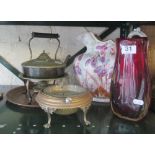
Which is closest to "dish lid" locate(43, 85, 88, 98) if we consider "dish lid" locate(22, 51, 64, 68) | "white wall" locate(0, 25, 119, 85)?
"dish lid" locate(22, 51, 64, 68)

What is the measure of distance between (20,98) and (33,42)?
28cm

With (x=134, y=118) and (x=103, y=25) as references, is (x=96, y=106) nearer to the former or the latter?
(x=134, y=118)

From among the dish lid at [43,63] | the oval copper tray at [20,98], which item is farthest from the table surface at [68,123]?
the dish lid at [43,63]

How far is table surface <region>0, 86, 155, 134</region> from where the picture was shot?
2.39 feet

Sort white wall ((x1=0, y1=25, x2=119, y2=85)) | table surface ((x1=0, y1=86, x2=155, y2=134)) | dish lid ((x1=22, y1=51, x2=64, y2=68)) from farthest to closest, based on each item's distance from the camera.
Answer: white wall ((x1=0, y1=25, x2=119, y2=85))
dish lid ((x1=22, y1=51, x2=64, y2=68))
table surface ((x1=0, y1=86, x2=155, y2=134))

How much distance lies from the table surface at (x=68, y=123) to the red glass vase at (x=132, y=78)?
0.04m

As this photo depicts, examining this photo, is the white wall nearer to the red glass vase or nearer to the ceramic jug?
the ceramic jug

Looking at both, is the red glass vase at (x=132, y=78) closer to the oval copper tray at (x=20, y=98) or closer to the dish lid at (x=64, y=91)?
the dish lid at (x=64, y=91)

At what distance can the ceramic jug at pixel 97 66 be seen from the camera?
36.3 inches

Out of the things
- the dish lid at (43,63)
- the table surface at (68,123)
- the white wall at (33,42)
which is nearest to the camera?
the table surface at (68,123)

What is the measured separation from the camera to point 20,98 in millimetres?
960

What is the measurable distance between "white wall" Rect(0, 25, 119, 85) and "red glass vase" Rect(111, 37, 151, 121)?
12.9 inches
